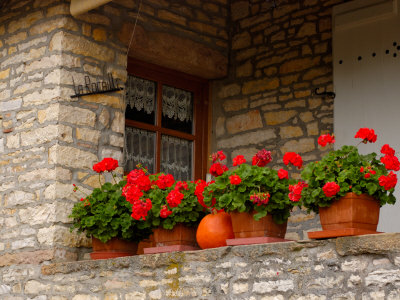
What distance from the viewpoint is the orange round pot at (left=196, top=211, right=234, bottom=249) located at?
414cm

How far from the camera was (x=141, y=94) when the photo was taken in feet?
19.3

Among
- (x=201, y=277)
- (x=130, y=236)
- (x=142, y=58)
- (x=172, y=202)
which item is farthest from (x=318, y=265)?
(x=142, y=58)

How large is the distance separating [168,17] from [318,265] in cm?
294

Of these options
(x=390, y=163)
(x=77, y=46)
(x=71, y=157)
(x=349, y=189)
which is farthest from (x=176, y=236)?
(x=77, y=46)

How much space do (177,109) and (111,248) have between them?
1.75 meters

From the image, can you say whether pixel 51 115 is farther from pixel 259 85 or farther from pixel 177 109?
pixel 259 85

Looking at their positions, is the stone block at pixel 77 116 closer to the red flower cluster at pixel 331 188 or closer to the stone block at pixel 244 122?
the stone block at pixel 244 122

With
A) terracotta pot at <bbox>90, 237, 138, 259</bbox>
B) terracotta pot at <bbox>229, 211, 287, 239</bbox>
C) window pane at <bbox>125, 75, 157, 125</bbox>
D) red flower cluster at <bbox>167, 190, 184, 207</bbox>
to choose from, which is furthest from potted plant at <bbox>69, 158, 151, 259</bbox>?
window pane at <bbox>125, 75, 157, 125</bbox>

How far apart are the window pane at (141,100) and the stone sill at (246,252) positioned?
1.51 m

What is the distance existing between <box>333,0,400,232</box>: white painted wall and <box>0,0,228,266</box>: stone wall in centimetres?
151

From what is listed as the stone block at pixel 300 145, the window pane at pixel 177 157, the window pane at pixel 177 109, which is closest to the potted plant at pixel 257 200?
the stone block at pixel 300 145

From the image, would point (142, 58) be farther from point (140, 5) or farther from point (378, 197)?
point (378, 197)

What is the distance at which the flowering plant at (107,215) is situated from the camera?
4.64m

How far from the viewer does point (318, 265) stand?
3.50 meters
